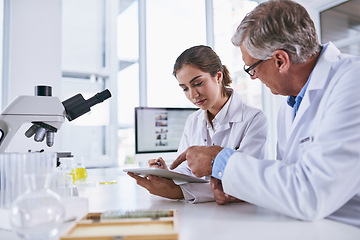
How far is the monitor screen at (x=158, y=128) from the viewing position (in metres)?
2.74

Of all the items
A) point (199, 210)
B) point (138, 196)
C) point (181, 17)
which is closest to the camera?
point (199, 210)

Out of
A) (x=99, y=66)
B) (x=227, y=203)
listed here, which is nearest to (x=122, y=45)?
(x=99, y=66)

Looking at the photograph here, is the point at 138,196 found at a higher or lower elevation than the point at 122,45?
lower

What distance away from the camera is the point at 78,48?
3.58m

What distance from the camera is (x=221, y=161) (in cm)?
112

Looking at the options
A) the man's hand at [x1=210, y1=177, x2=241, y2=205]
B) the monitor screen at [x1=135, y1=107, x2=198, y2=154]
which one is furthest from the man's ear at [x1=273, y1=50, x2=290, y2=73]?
the monitor screen at [x1=135, y1=107, x2=198, y2=154]

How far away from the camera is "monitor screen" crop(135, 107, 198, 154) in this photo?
8.98ft

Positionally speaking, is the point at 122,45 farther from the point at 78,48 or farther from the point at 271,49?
the point at 271,49

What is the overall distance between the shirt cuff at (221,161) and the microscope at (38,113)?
0.57 meters

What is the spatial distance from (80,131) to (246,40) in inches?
107

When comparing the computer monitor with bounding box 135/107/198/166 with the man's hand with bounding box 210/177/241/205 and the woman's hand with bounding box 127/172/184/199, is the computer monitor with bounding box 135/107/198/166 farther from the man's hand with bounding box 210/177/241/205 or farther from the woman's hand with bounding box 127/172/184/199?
the man's hand with bounding box 210/177/241/205

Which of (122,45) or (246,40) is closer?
(246,40)

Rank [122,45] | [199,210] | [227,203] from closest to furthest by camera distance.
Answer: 1. [199,210]
2. [227,203]
3. [122,45]

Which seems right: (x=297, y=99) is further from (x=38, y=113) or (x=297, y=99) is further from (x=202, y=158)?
(x=38, y=113)
